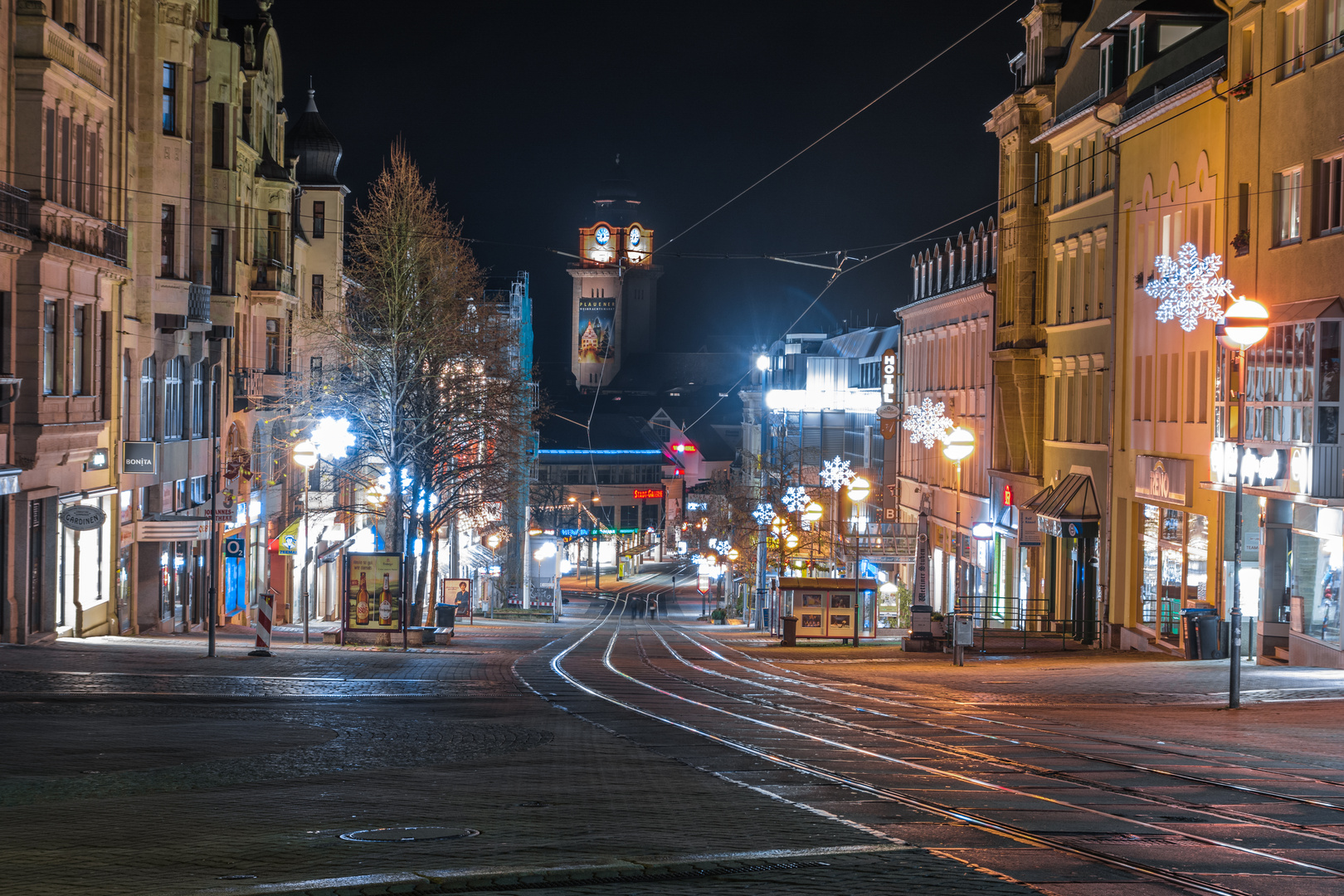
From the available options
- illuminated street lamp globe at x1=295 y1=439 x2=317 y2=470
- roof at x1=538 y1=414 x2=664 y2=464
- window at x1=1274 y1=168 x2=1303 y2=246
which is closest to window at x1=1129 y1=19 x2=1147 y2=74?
window at x1=1274 y1=168 x2=1303 y2=246

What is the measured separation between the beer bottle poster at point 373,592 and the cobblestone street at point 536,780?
6.63 meters

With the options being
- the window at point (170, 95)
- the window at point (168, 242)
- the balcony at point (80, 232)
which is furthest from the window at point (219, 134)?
Answer: the balcony at point (80, 232)

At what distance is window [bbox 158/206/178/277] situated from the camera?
3359 centimetres

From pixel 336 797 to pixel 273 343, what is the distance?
37.0 metres

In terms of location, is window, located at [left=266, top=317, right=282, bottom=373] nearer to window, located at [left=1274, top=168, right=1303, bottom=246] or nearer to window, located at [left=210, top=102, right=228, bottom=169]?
window, located at [left=210, top=102, right=228, bottom=169]

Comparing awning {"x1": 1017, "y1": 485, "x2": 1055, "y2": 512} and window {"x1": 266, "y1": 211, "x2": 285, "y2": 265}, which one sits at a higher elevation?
window {"x1": 266, "y1": 211, "x2": 285, "y2": 265}

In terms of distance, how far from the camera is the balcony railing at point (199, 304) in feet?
118

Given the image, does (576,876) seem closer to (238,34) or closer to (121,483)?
(121,483)

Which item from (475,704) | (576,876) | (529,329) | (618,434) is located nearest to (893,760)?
(576,876)

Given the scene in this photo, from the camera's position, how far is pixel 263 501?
4531cm

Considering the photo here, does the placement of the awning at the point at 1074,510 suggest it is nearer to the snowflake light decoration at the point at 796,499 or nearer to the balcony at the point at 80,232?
the snowflake light decoration at the point at 796,499

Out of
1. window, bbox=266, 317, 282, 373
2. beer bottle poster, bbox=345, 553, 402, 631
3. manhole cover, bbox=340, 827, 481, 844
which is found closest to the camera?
manhole cover, bbox=340, 827, 481, 844

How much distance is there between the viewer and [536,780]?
468 inches

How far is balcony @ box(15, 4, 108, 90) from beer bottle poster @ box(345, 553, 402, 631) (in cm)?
1054
